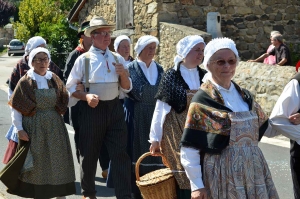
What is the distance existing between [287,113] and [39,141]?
2673mm

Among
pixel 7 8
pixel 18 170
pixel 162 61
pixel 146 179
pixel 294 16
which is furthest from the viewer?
pixel 7 8

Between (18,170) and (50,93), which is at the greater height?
(50,93)

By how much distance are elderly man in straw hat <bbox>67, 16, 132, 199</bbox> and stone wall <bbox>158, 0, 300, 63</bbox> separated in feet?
31.7

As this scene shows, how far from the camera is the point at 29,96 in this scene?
6.28 meters

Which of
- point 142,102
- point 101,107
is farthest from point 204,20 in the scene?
point 101,107

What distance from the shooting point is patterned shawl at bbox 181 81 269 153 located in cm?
398

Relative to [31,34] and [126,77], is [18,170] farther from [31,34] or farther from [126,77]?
[31,34]

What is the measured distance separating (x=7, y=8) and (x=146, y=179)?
6638 cm

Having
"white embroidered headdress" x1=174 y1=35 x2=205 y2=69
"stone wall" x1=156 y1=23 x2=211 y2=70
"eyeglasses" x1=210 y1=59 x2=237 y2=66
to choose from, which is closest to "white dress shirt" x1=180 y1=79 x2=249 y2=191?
"eyeglasses" x1=210 y1=59 x2=237 y2=66

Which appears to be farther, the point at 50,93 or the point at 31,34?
the point at 31,34

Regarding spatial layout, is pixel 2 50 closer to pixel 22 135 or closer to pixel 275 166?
pixel 275 166

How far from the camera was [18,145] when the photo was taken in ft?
21.0

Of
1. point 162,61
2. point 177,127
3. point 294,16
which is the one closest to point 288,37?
point 294,16

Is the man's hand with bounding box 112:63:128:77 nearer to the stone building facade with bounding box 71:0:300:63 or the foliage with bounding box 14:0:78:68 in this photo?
the stone building facade with bounding box 71:0:300:63
